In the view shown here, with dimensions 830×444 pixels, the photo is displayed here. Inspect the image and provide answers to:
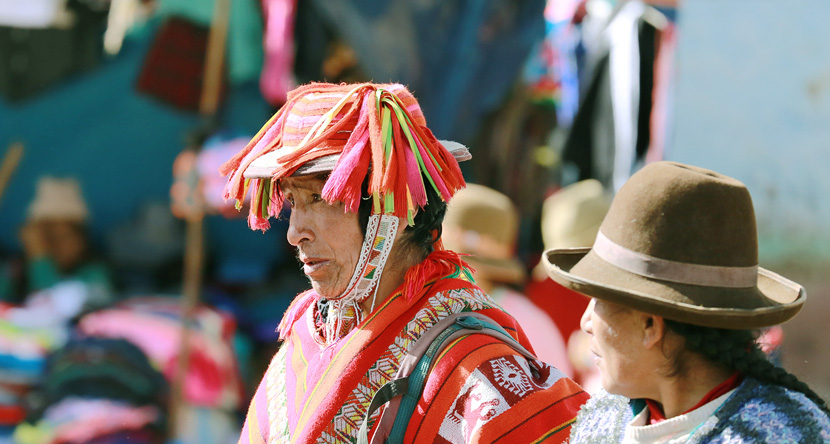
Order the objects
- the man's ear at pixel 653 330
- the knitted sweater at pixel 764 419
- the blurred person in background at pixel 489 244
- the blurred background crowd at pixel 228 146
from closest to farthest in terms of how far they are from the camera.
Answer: the knitted sweater at pixel 764 419 → the man's ear at pixel 653 330 → the blurred person in background at pixel 489 244 → the blurred background crowd at pixel 228 146

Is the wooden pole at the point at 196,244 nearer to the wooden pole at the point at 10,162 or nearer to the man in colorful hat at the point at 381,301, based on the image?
the wooden pole at the point at 10,162

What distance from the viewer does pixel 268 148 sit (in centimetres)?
213

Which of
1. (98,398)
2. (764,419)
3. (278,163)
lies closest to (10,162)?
(98,398)

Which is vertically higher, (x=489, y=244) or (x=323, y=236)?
(x=323, y=236)

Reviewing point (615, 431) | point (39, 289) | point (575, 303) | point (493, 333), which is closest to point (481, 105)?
point (575, 303)

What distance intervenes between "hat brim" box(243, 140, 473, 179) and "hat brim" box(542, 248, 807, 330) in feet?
2.20

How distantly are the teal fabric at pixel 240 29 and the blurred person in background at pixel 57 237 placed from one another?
4.08 ft

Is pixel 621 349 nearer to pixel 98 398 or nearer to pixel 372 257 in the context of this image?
pixel 372 257

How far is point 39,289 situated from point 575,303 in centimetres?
319

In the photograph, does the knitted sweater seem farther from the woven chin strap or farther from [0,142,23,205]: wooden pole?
[0,142,23,205]: wooden pole

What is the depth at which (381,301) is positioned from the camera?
2.11m

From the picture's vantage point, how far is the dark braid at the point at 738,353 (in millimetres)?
1450

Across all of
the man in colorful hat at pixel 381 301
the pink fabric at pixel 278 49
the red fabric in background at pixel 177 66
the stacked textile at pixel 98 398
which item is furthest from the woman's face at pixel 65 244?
the man in colorful hat at pixel 381 301

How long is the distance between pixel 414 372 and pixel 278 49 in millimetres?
3229
